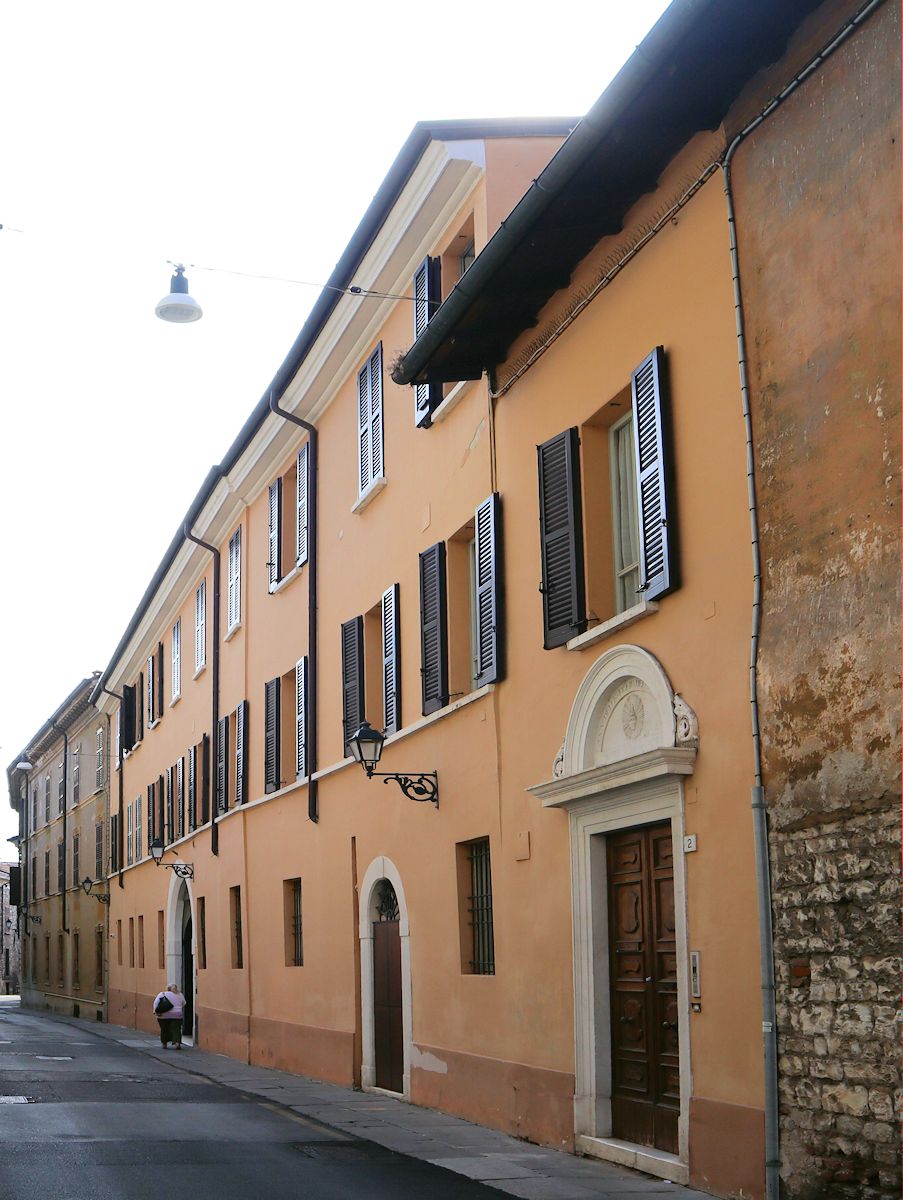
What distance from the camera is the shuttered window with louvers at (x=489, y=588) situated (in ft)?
45.0

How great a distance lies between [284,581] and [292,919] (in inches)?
191

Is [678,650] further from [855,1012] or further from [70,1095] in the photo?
[70,1095]

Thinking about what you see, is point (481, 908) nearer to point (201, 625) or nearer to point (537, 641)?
point (537, 641)

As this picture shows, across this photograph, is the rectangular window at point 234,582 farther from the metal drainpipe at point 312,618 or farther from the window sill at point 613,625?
the window sill at point 613,625

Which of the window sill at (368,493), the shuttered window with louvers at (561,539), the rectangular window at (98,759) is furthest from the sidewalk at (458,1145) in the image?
the rectangular window at (98,759)

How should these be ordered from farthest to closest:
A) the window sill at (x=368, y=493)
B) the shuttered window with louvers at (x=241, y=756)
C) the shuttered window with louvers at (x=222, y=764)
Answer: the shuttered window with louvers at (x=222, y=764)
the shuttered window with louvers at (x=241, y=756)
the window sill at (x=368, y=493)

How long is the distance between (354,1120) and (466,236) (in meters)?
8.81

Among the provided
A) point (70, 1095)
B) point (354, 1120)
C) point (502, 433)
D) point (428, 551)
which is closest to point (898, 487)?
point (502, 433)

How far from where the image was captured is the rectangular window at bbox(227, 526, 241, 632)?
2575 cm

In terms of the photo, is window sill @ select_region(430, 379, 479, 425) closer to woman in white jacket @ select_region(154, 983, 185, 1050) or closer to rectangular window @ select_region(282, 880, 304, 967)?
rectangular window @ select_region(282, 880, 304, 967)

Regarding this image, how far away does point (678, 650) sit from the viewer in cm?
1038

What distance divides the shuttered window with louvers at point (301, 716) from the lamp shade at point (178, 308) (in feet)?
24.7

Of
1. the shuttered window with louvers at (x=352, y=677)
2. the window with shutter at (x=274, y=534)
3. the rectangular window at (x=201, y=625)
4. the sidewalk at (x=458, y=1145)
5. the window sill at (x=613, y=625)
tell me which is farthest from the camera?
the rectangular window at (x=201, y=625)

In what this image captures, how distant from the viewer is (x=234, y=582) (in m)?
26.2
